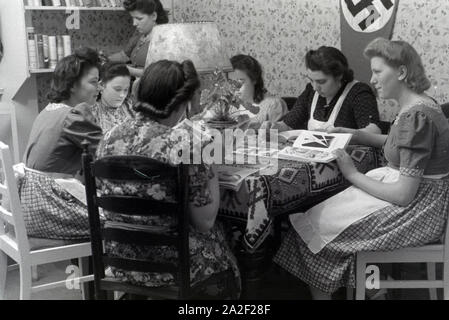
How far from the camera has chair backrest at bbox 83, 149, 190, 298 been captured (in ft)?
5.71

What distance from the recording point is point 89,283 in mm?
2502

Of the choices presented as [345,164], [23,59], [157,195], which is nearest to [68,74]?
[157,195]

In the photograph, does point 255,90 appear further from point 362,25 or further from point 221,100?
point 221,100

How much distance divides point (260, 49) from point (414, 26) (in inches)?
48.5

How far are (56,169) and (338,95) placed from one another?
1480 mm

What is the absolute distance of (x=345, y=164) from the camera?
2.28 metres

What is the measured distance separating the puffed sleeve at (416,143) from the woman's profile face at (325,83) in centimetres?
93

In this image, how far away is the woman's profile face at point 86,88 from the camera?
251 cm

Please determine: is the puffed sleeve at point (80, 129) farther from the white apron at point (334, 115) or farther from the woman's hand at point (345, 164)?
the white apron at point (334, 115)

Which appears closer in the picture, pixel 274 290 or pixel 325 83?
pixel 274 290

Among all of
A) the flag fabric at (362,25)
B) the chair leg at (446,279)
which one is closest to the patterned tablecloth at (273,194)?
the chair leg at (446,279)

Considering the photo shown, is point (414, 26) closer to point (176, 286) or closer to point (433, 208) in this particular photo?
point (433, 208)

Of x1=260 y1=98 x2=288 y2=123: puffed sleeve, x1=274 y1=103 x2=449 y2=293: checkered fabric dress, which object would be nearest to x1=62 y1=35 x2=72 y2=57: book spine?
x1=260 y1=98 x2=288 y2=123: puffed sleeve
